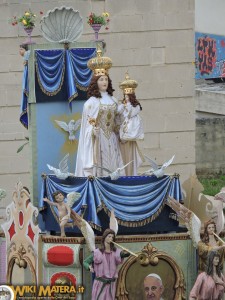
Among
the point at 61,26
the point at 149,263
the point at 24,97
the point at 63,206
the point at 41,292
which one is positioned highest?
the point at 61,26

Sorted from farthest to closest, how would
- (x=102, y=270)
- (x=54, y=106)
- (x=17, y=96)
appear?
1. (x=17, y=96)
2. (x=54, y=106)
3. (x=102, y=270)

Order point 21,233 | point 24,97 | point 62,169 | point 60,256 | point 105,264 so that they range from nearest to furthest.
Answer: point 105,264 < point 60,256 < point 21,233 < point 62,169 < point 24,97

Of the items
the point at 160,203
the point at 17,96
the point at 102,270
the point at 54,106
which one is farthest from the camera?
the point at 17,96

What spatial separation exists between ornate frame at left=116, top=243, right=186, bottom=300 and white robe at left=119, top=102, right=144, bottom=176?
5.33 feet

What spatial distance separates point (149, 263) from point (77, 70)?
331cm

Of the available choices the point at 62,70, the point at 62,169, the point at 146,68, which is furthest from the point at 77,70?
the point at 146,68

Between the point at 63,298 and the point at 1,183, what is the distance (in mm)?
7421

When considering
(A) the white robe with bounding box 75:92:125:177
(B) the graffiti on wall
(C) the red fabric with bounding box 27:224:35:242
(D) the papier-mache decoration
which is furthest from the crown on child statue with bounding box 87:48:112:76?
(B) the graffiti on wall

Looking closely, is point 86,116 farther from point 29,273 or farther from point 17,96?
point 17,96

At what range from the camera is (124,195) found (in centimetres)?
1886

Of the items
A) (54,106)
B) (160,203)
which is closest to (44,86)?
(54,106)

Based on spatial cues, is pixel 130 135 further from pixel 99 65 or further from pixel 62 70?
pixel 62 70

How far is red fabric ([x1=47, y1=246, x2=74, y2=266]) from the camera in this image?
18281mm

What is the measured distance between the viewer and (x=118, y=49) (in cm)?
2558
